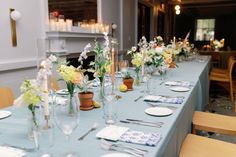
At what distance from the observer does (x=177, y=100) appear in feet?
6.04

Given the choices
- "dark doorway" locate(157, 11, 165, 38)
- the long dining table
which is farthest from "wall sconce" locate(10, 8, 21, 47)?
"dark doorway" locate(157, 11, 165, 38)

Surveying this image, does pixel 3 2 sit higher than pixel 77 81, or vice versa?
pixel 3 2

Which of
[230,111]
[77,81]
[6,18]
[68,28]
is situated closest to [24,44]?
[6,18]

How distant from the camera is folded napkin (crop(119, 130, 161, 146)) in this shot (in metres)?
1.14

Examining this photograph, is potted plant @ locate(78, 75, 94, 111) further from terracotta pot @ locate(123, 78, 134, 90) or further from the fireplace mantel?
the fireplace mantel

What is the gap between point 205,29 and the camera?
1369 centimetres

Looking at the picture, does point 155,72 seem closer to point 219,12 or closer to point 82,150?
point 82,150

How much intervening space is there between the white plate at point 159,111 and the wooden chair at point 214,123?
67 centimetres

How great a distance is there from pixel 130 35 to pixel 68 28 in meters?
3.19

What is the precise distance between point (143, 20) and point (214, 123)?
6.77 meters

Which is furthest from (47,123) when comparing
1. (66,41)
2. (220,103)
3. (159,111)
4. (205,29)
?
(205,29)

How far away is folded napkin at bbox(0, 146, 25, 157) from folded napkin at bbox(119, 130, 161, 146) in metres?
0.43

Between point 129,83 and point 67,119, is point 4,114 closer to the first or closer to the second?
point 67,119

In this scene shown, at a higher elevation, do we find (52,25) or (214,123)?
(52,25)
